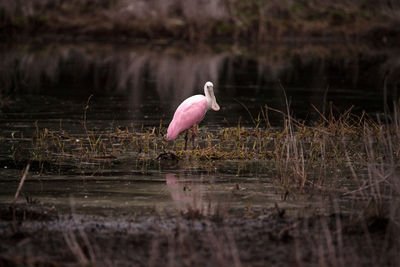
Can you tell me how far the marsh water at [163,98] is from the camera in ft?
33.2

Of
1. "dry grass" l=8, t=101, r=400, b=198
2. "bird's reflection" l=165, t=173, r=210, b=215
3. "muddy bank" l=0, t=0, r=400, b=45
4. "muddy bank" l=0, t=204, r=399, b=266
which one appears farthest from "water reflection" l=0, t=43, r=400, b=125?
"muddy bank" l=0, t=204, r=399, b=266

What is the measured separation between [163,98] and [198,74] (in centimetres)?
870

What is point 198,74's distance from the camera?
3180cm

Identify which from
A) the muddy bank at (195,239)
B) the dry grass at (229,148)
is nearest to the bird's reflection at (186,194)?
the muddy bank at (195,239)

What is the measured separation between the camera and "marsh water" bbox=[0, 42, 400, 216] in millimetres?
10117

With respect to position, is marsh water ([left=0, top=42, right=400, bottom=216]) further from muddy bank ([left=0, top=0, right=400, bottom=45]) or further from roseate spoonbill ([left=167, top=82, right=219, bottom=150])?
muddy bank ([left=0, top=0, right=400, bottom=45])

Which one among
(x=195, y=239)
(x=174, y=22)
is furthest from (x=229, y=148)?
(x=174, y=22)

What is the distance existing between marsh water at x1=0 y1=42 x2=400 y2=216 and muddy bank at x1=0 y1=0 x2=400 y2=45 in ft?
13.7

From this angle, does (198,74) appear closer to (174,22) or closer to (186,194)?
(186,194)

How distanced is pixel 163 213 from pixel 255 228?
3.89 ft

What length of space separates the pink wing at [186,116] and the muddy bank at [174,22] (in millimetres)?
38510

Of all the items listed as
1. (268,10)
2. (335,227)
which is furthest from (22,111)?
(268,10)

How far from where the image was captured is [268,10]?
197 ft

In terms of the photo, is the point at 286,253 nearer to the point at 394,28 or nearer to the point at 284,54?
the point at 284,54
